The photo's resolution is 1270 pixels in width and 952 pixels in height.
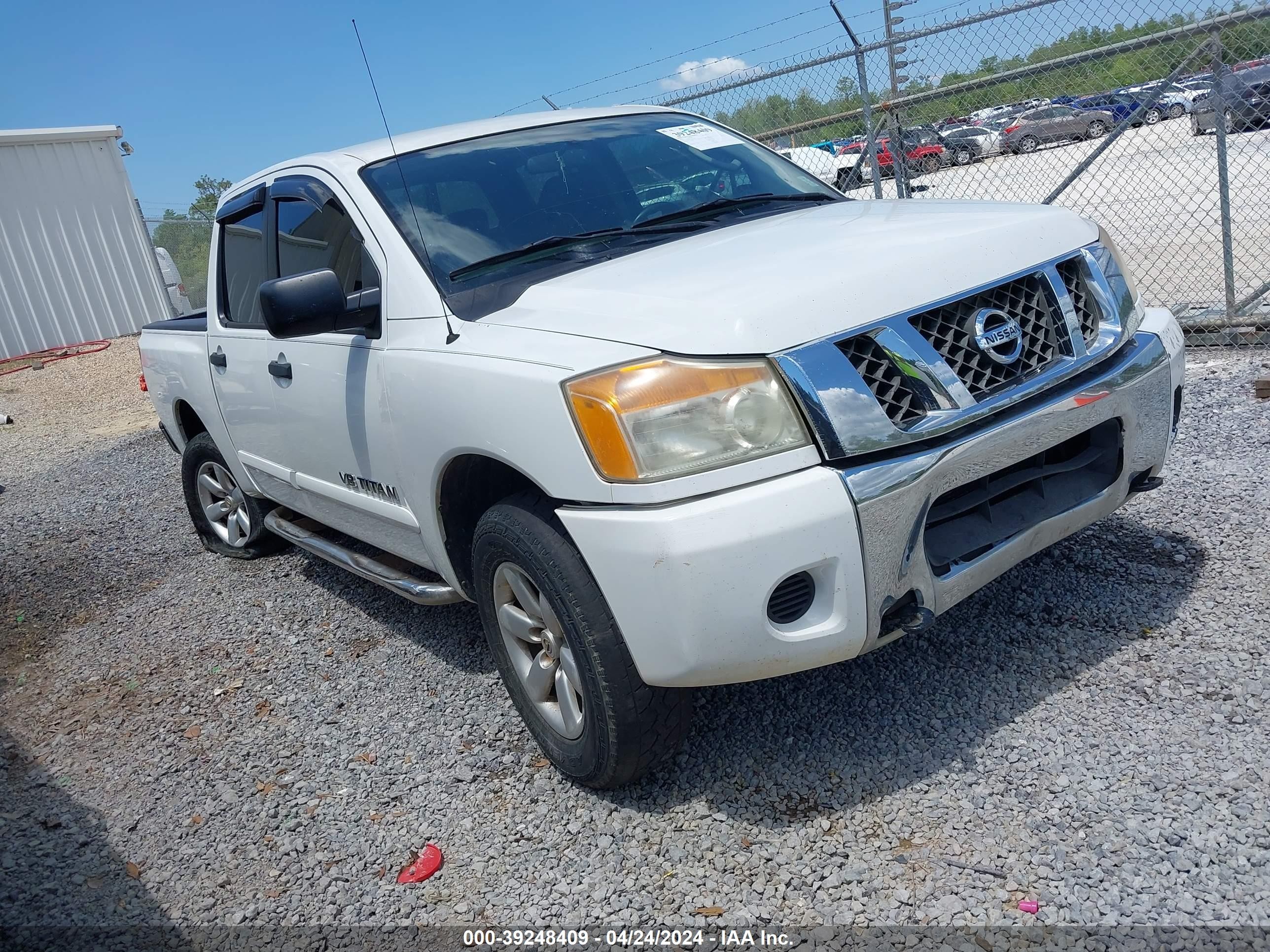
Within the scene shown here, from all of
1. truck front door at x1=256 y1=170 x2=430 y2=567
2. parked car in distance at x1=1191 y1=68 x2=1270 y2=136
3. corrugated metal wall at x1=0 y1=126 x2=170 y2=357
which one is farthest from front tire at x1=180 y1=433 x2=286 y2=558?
corrugated metal wall at x1=0 y1=126 x2=170 y2=357

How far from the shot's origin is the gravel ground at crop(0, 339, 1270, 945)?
89.4 inches

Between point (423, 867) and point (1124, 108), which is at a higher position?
point (1124, 108)

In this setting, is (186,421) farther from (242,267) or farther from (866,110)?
(866,110)

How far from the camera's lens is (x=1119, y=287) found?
2848 mm

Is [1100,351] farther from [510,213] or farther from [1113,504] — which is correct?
[510,213]

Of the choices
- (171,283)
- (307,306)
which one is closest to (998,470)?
(307,306)

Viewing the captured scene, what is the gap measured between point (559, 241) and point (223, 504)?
3.14 meters

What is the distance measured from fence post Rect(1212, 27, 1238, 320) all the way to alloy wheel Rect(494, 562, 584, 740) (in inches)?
183

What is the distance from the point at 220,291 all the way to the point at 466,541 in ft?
7.58

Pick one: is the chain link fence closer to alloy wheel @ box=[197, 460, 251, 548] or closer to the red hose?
alloy wheel @ box=[197, 460, 251, 548]

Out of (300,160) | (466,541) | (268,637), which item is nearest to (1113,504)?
(466,541)

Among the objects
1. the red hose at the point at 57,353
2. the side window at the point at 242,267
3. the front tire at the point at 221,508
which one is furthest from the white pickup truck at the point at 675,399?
the red hose at the point at 57,353

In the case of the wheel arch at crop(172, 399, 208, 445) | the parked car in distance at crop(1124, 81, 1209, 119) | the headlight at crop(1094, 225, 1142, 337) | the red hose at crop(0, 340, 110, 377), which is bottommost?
the red hose at crop(0, 340, 110, 377)

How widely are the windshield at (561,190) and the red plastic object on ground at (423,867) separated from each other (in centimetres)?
158
